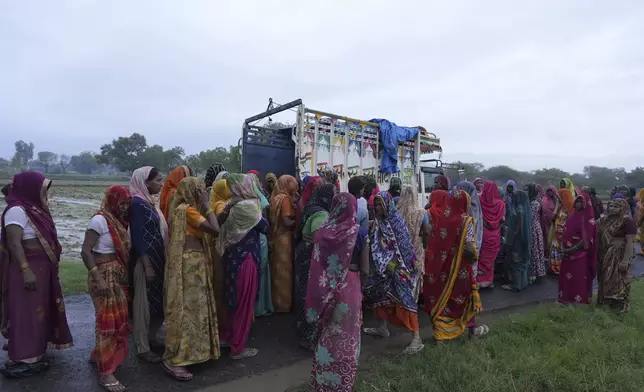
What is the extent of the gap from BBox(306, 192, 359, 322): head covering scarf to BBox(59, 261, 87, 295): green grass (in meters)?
4.50

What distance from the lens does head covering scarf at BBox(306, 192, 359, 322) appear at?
279 centimetres

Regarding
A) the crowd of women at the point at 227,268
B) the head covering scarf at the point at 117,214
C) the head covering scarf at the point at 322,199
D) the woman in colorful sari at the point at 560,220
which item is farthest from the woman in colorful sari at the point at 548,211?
the head covering scarf at the point at 117,214

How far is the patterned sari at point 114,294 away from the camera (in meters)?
3.05

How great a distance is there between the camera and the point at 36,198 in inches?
131

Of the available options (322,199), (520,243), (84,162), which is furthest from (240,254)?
(84,162)

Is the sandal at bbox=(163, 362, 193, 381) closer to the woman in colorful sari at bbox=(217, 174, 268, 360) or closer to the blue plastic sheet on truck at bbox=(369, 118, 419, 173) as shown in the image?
the woman in colorful sari at bbox=(217, 174, 268, 360)

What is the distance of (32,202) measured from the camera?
3312 mm

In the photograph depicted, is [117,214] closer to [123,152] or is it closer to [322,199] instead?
[322,199]

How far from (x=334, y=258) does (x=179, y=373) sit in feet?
5.55

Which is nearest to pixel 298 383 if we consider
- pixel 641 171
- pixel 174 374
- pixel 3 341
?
pixel 174 374

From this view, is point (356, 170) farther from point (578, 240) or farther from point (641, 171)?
point (641, 171)

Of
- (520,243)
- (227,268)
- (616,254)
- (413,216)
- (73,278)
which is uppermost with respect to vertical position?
(413,216)

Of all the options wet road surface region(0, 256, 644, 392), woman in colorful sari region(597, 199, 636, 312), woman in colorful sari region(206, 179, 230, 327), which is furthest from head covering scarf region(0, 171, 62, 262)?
woman in colorful sari region(597, 199, 636, 312)

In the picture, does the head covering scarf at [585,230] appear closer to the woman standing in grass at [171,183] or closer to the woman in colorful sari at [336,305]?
the woman in colorful sari at [336,305]
